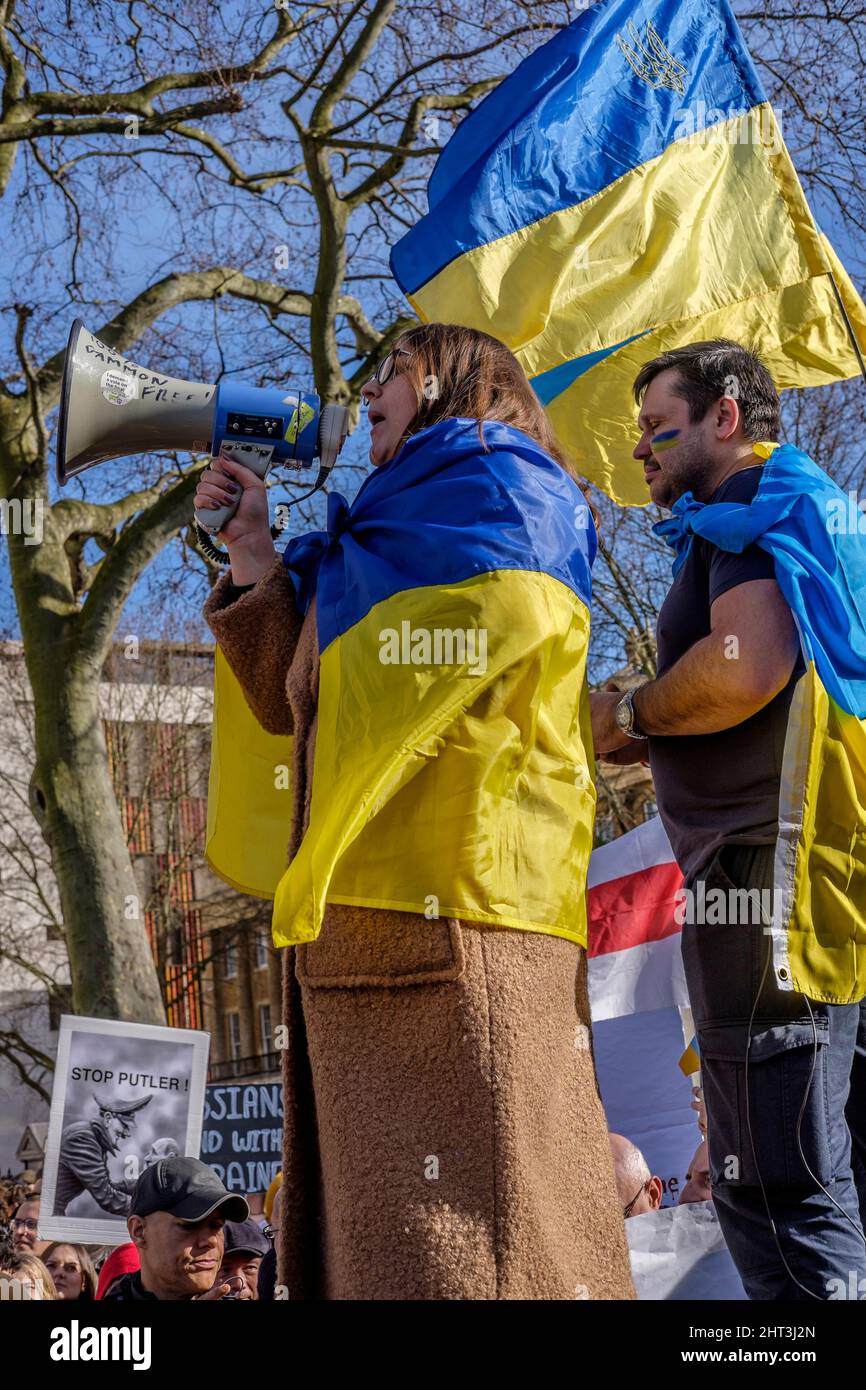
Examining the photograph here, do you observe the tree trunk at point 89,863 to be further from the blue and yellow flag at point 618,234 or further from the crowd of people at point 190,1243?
the blue and yellow flag at point 618,234

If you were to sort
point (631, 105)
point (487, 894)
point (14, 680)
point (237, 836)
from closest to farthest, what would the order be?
point (487, 894), point (237, 836), point (631, 105), point (14, 680)

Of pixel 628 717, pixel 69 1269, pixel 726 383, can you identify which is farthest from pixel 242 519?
pixel 69 1269

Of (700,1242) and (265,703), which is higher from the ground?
(265,703)

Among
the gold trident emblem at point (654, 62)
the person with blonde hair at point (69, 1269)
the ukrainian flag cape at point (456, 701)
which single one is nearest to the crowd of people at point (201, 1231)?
the person with blonde hair at point (69, 1269)

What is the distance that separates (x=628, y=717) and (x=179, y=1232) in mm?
2345

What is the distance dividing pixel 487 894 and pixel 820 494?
1.12m

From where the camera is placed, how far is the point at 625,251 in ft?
16.9

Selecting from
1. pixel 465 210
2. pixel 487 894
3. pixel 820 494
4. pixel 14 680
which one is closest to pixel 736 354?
pixel 820 494

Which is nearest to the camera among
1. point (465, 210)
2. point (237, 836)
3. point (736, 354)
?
point (237, 836)

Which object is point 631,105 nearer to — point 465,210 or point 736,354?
point 465,210

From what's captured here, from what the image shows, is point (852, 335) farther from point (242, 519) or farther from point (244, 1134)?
point (244, 1134)

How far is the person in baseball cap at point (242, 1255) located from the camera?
5.13 meters

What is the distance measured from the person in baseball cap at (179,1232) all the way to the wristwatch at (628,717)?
2.23m

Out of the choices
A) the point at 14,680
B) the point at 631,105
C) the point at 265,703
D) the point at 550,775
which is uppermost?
the point at 14,680
